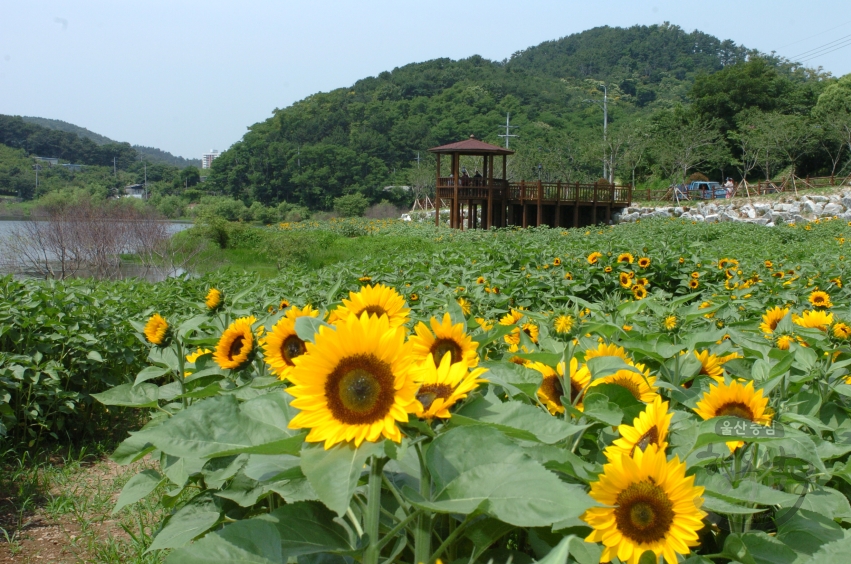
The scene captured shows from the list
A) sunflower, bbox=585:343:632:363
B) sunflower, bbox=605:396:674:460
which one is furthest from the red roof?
sunflower, bbox=605:396:674:460

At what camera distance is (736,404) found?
3.57 ft

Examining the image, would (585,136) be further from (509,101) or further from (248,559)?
(248,559)

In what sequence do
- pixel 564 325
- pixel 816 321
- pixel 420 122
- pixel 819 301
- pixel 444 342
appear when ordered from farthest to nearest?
pixel 420 122 < pixel 819 301 < pixel 816 321 < pixel 564 325 < pixel 444 342

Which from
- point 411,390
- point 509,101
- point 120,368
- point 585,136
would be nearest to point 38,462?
point 120,368

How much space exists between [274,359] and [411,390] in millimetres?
512

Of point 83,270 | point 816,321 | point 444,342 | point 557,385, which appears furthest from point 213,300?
point 83,270

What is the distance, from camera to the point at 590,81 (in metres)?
88.1

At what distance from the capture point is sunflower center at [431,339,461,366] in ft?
3.81

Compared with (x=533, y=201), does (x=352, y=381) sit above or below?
above

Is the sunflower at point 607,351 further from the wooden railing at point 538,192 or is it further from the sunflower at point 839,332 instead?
the wooden railing at point 538,192

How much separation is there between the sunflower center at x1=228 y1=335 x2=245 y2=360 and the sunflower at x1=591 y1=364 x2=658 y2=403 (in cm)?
73

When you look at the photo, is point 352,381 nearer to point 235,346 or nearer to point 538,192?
point 235,346

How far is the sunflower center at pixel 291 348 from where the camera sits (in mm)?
1181

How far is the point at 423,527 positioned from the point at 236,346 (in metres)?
0.74
